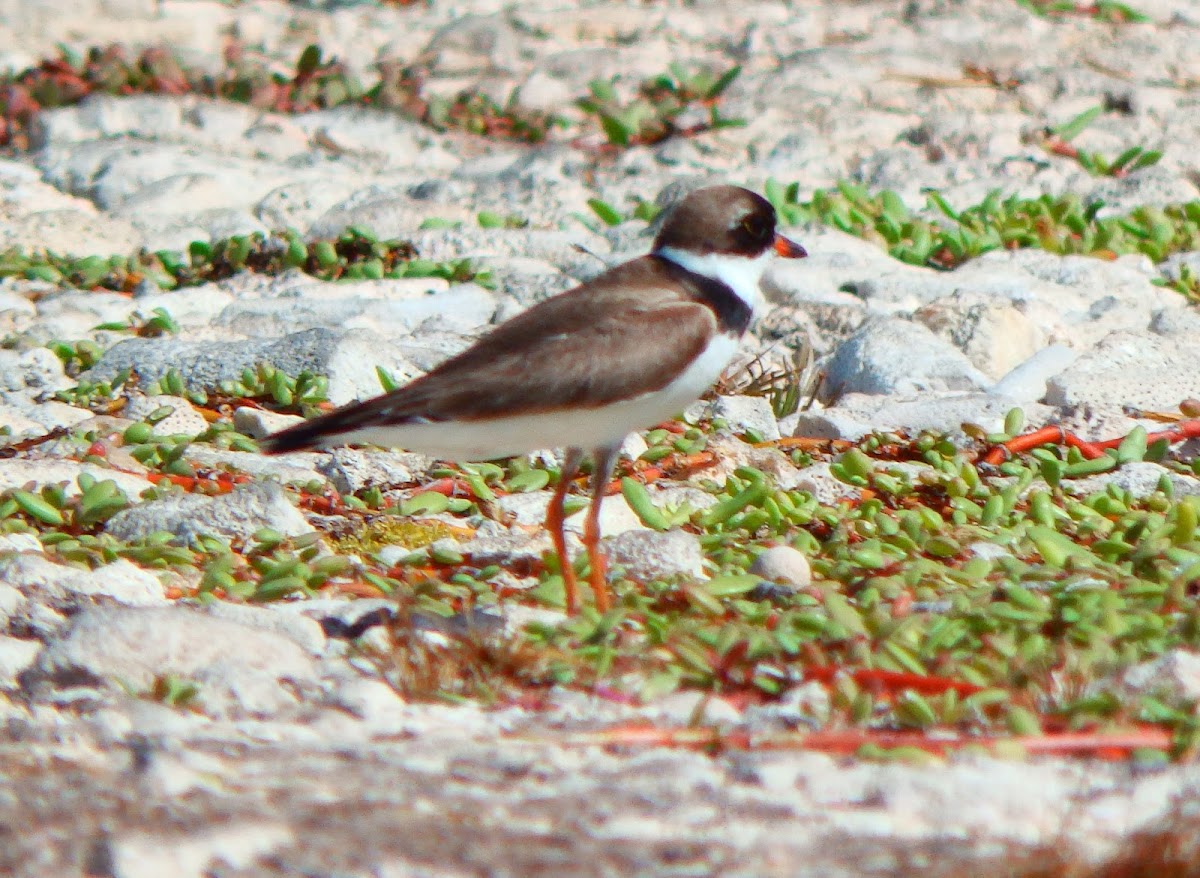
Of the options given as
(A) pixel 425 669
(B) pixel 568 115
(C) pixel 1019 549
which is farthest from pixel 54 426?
(B) pixel 568 115

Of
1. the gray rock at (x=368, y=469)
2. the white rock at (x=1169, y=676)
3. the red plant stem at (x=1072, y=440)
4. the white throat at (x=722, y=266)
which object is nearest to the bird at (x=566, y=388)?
the white throat at (x=722, y=266)

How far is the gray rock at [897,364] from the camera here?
21.2 feet

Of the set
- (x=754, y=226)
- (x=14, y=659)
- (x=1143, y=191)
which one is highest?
(x=754, y=226)

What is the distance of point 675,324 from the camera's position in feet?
16.1

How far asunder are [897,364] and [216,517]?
106 inches

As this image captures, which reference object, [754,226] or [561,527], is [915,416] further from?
[561,527]

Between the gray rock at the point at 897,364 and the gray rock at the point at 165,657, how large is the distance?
315 cm

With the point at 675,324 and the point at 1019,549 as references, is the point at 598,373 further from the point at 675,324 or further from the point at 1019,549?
the point at 1019,549

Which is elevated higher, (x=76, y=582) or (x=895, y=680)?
(x=895, y=680)

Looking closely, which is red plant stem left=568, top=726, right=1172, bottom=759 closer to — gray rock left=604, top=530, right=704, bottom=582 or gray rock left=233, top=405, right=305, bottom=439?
gray rock left=604, top=530, right=704, bottom=582

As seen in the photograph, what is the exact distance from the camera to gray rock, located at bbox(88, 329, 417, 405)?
6227 mm

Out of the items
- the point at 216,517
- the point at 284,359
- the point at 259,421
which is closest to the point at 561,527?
the point at 216,517

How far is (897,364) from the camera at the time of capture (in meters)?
6.51

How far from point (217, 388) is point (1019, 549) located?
2.90m
